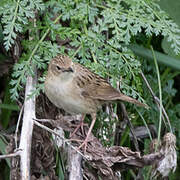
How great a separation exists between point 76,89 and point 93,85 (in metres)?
0.17

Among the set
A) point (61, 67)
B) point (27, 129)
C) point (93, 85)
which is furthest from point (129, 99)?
point (27, 129)

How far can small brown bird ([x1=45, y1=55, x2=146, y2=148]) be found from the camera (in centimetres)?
365

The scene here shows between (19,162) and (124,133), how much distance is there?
1468 millimetres

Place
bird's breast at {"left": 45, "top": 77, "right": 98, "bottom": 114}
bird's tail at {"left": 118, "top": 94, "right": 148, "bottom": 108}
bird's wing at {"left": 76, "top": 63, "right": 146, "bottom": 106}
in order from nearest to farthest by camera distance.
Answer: bird's breast at {"left": 45, "top": 77, "right": 98, "bottom": 114}, bird's tail at {"left": 118, "top": 94, "right": 148, "bottom": 108}, bird's wing at {"left": 76, "top": 63, "right": 146, "bottom": 106}

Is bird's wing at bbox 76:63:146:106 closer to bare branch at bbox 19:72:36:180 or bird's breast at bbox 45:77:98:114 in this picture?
bird's breast at bbox 45:77:98:114

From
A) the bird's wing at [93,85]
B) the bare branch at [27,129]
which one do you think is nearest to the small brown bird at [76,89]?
the bird's wing at [93,85]

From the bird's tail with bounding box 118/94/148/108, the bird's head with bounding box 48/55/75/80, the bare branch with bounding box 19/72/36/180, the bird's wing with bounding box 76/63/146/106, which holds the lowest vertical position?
the bare branch with bounding box 19/72/36/180

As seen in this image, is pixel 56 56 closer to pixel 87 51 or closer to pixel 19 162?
pixel 87 51

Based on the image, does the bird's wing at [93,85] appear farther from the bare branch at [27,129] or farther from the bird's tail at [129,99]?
the bare branch at [27,129]

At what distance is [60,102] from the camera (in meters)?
3.63

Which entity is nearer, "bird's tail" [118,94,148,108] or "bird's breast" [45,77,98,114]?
"bird's breast" [45,77,98,114]

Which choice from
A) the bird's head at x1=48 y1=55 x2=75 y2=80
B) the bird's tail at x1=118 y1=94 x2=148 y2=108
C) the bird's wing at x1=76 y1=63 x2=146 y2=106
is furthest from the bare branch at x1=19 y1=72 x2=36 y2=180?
the bird's tail at x1=118 y1=94 x2=148 y2=108

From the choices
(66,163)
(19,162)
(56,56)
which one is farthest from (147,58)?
(19,162)

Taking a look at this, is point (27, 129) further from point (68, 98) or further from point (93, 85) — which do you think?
point (93, 85)
